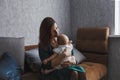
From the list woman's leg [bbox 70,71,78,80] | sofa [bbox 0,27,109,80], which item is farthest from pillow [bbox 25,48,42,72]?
woman's leg [bbox 70,71,78,80]

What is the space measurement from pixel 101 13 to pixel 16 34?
1.58 m

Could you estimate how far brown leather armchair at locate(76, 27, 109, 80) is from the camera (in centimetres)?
320

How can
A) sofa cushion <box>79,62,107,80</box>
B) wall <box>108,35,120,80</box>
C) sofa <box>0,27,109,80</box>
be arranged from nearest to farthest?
sofa <box>0,27,109,80</box>, sofa cushion <box>79,62,107,80</box>, wall <box>108,35,120,80</box>

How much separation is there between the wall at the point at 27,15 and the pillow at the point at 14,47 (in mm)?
250

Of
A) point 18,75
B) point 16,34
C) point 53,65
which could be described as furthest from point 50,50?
point 16,34

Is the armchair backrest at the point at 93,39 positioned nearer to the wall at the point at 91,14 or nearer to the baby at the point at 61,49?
the wall at the point at 91,14

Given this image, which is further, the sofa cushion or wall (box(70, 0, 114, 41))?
wall (box(70, 0, 114, 41))

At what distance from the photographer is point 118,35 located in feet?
10.6

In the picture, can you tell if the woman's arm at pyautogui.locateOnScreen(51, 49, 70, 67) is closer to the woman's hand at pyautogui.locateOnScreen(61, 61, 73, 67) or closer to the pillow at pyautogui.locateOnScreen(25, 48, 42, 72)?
the woman's hand at pyautogui.locateOnScreen(61, 61, 73, 67)

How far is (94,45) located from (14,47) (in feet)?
4.81

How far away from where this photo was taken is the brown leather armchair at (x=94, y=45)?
10.5 ft

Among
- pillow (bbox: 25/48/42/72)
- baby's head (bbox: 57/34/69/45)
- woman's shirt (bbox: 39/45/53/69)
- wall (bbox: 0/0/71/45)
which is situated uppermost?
wall (bbox: 0/0/71/45)

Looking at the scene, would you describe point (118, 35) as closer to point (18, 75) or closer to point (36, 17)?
point (36, 17)

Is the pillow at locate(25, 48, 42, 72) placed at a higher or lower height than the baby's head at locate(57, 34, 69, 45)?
lower
